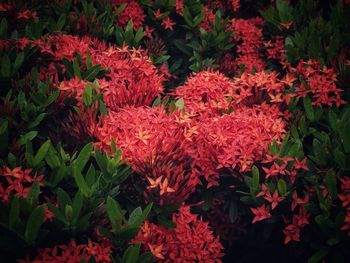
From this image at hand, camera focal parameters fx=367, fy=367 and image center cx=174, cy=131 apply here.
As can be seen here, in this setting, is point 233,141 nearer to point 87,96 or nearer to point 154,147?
point 154,147

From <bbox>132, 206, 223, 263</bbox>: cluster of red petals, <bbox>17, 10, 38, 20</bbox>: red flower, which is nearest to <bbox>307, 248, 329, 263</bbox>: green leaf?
<bbox>132, 206, 223, 263</bbox>: cluster of red petals

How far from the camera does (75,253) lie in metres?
1.79

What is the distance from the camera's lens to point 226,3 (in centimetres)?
400

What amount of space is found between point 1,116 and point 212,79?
1.52 meters

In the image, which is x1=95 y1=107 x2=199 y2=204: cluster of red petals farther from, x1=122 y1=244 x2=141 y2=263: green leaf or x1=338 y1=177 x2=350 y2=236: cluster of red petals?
x1=338 y1=177 x2=350 y2=236: cluster of red petals

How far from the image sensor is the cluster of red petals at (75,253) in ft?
5.74

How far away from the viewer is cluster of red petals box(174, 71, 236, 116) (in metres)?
2.64

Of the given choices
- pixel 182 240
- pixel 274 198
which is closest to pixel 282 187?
pixel 274 198

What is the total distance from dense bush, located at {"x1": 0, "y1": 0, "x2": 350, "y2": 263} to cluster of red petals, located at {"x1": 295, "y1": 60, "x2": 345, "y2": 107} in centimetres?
1

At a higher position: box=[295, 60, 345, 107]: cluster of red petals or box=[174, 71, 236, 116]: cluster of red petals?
box=[295, 60, 345, 107]: cluster of red petals

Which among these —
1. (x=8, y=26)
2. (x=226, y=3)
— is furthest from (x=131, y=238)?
(x=226, y=3)

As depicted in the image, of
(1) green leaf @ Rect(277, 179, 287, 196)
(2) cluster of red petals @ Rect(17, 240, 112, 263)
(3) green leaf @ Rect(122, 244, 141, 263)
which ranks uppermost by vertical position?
(1) green leaf @ Rect(277, 179, 287, 196)

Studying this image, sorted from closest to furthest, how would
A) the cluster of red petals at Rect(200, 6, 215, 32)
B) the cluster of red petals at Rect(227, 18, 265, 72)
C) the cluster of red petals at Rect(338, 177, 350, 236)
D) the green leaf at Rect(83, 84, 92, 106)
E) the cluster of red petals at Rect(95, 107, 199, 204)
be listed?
the cluster of red petals at Rect(338, 177, 350, 236), the cluster of red petals at Rect(95, 107, 199, 204), the green leaf at Rect(83, 84, 92, 106), the cluster of red petals at Rect(227, 18, 265, 72), the cluster of red petals at Rect(200, 6, 215, 32)

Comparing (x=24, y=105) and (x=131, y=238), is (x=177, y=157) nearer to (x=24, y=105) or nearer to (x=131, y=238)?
(x=131, y=238)
